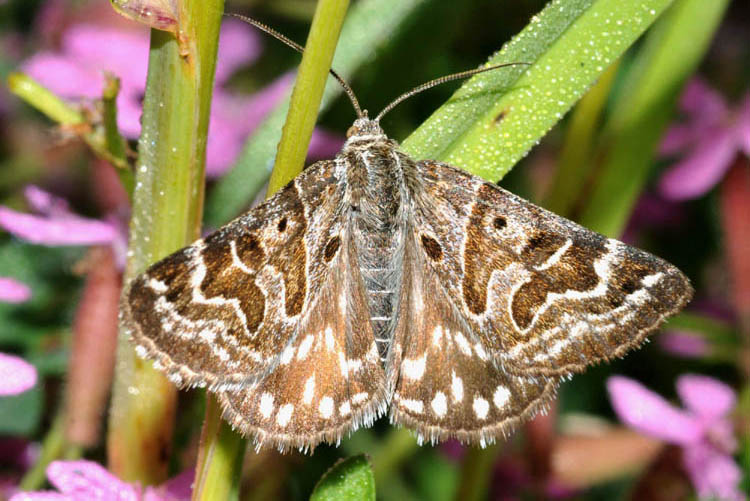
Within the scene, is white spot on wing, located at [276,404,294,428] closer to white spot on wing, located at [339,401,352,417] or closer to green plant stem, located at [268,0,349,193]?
A: white spot on wing, located at [339,401,352,417]

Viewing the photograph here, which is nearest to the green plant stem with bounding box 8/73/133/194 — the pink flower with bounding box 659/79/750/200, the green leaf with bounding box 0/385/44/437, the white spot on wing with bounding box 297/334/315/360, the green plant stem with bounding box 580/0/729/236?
the white spot on wing with bounding box 297/334/315/360

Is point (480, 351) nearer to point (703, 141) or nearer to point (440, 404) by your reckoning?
point (440, 404)

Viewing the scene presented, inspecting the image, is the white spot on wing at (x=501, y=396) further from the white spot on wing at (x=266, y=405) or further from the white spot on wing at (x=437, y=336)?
the white spot on wing at (x=266, y=405)

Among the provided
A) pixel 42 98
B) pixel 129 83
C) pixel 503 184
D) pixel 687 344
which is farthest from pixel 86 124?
pixel 687 344

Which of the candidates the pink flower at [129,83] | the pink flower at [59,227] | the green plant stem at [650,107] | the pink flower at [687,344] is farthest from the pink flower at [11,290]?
the pink flower at [687,344]

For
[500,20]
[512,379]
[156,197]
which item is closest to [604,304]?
[512,379]
